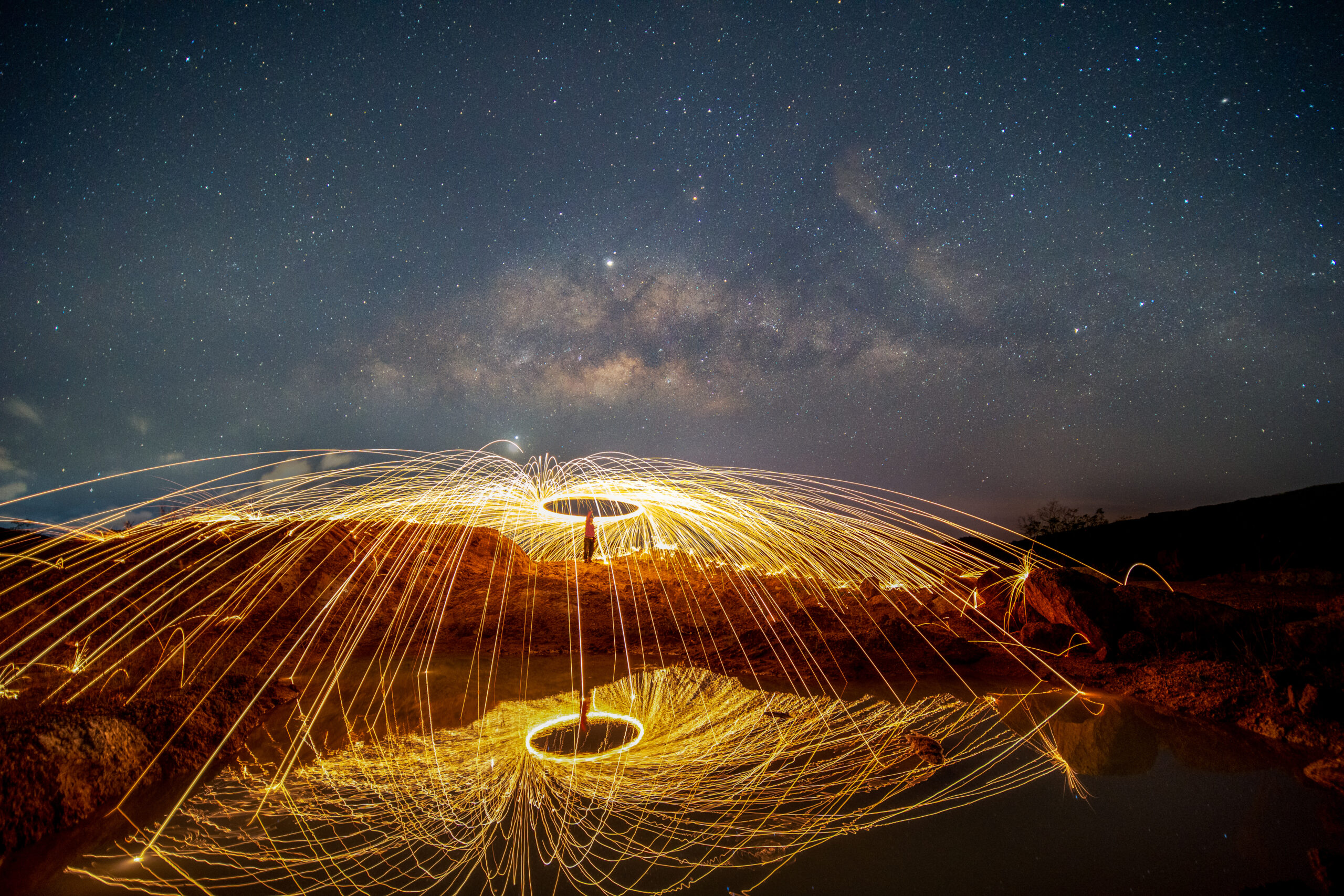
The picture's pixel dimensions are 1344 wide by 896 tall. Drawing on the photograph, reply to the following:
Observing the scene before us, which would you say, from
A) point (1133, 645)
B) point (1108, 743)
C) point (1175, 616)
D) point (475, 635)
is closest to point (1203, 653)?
point (1133, 645)

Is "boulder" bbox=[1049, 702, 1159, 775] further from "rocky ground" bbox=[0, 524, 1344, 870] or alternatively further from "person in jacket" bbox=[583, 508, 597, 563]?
"person in jacket" bbox=[583, 508, 597, 563]

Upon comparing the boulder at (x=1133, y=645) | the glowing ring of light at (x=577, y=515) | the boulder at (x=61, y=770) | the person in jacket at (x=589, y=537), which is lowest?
the boulder at (x=1133, y=645)

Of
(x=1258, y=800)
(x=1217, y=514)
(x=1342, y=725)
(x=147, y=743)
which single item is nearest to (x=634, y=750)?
(x=147, y=743)

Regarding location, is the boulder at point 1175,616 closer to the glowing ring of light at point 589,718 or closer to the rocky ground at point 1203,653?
the rocky ground at point 1203,653

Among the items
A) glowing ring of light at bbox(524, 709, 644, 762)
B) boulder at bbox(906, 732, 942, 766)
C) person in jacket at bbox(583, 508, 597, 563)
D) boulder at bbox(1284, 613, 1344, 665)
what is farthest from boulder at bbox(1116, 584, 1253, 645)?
person in jacket at bbox(583, 508, 597, 563)

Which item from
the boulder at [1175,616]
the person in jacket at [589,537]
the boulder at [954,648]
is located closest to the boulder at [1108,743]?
the boulder at [954,648]

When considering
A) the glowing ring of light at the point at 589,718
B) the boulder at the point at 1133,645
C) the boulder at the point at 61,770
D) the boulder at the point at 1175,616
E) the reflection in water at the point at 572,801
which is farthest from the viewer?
the boulder at the point at 1175,616

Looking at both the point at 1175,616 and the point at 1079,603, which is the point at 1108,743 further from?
the point at 1175,616

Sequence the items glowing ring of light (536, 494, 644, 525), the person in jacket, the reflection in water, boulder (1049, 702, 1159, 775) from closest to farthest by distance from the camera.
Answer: the reflection in water, boulder (1049, 702, 1159, 775), glowing ring of light (536, 494, 644, 525), the person in jacket
